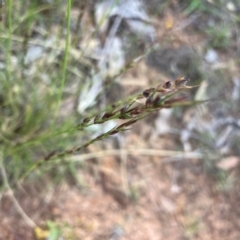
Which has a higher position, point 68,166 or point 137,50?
point 137,50

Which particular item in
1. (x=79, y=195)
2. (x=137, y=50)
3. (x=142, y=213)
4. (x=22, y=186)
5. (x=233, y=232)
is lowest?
(x=233, y=232)

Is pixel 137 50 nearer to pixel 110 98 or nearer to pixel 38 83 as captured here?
pixel 110 98

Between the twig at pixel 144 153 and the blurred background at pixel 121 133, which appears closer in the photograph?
the blurred background at pixel 121 133

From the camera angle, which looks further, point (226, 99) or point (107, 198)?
point (226, 99)

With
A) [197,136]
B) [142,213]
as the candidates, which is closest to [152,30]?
[197,136]

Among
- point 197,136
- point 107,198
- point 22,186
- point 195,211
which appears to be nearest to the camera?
point 22,186

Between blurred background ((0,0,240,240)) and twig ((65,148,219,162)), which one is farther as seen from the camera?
twig ((65,148,219,162))

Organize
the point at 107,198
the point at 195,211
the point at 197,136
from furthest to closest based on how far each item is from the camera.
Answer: the point at 197,136 < the point at 195,211 < the point at 107,198
